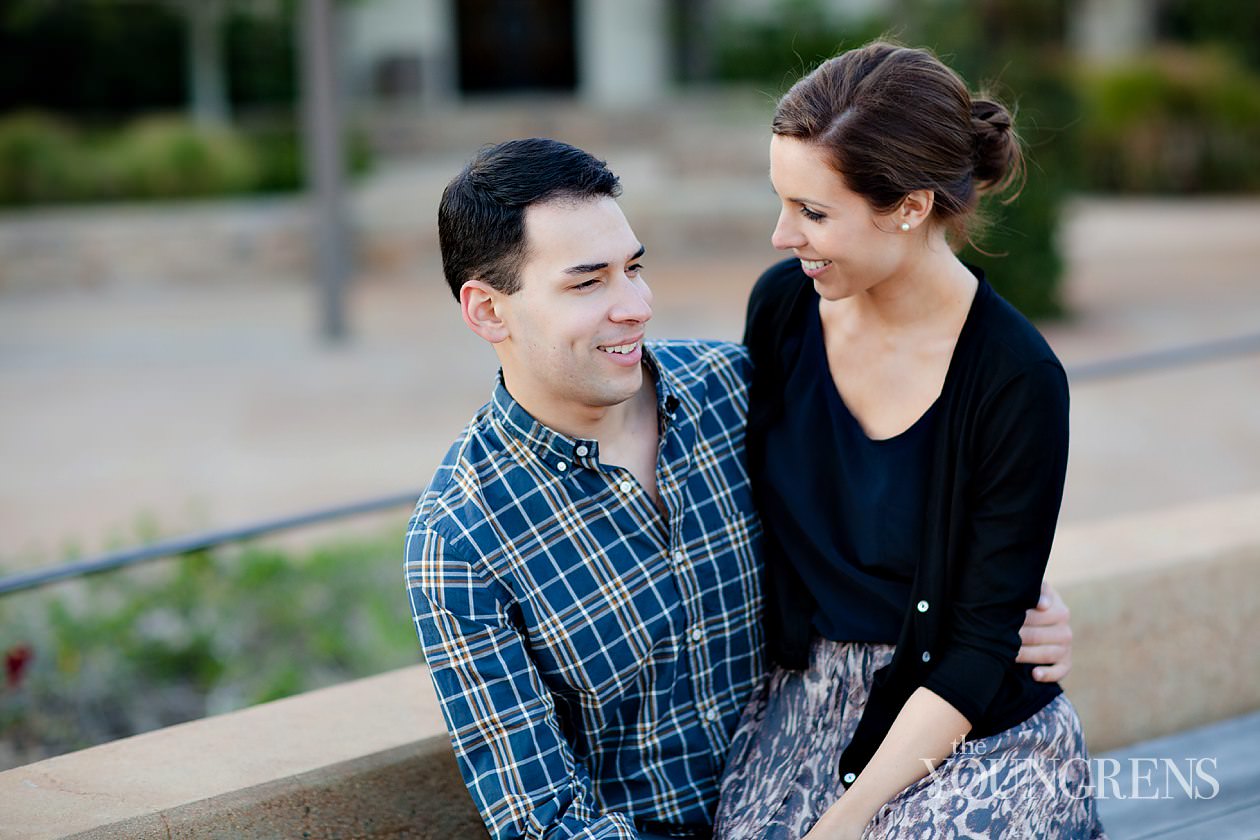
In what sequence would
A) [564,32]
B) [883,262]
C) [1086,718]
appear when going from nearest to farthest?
[883,262], [1086,718], [564,32]

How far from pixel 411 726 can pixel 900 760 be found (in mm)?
855

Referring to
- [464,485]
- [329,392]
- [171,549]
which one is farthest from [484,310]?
[329,392]

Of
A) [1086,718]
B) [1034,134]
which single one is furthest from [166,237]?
[1086,718]

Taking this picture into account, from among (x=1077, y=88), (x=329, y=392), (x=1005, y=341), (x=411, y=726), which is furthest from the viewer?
(x=1077, y=88)

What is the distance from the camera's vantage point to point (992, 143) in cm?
234

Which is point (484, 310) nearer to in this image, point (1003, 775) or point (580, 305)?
point (580, 305)

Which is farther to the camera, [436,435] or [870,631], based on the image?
[436,435]

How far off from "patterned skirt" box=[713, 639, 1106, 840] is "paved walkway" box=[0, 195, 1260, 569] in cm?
349

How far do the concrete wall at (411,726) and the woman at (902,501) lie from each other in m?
0.58

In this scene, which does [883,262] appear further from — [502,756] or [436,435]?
[436,435]

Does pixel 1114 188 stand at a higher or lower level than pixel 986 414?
lower

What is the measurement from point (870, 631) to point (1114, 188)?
A: 1831 centimetres

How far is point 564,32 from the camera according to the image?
2288 centimetres

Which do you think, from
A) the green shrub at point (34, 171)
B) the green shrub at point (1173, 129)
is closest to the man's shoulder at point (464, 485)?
the green shrub at point (34, 171)
